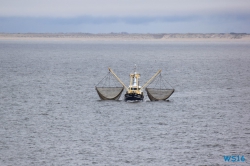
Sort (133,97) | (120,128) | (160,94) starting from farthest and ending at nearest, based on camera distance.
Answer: (160,94), (133,97), (120,128)

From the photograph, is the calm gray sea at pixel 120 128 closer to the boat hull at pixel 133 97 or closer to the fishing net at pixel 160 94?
the boat hull at pixel 133 97

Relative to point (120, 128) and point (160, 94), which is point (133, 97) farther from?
point (120, 128)

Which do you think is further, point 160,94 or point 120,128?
point 160,94

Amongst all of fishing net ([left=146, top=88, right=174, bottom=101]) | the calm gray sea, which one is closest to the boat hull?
the calm gray sea

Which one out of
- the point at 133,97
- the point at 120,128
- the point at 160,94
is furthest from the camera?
the point at 160,94

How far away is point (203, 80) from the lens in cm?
13288

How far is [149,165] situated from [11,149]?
48.5ft

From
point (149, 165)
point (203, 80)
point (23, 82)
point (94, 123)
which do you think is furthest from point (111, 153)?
point (203, 80)

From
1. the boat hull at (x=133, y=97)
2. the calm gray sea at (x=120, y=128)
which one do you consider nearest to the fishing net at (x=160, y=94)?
the calm gray sea at (x=120, y=128)

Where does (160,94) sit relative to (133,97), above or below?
above

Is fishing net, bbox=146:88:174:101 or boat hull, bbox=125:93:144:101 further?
fishing net, bbox=146:88:174:101

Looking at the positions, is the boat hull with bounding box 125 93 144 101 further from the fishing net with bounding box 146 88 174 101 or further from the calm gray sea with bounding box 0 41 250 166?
the fishing net with bounding box 146 88 174 101

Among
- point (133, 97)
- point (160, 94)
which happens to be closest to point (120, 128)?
point (133, 97)

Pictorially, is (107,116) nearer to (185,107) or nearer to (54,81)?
(185,107)
